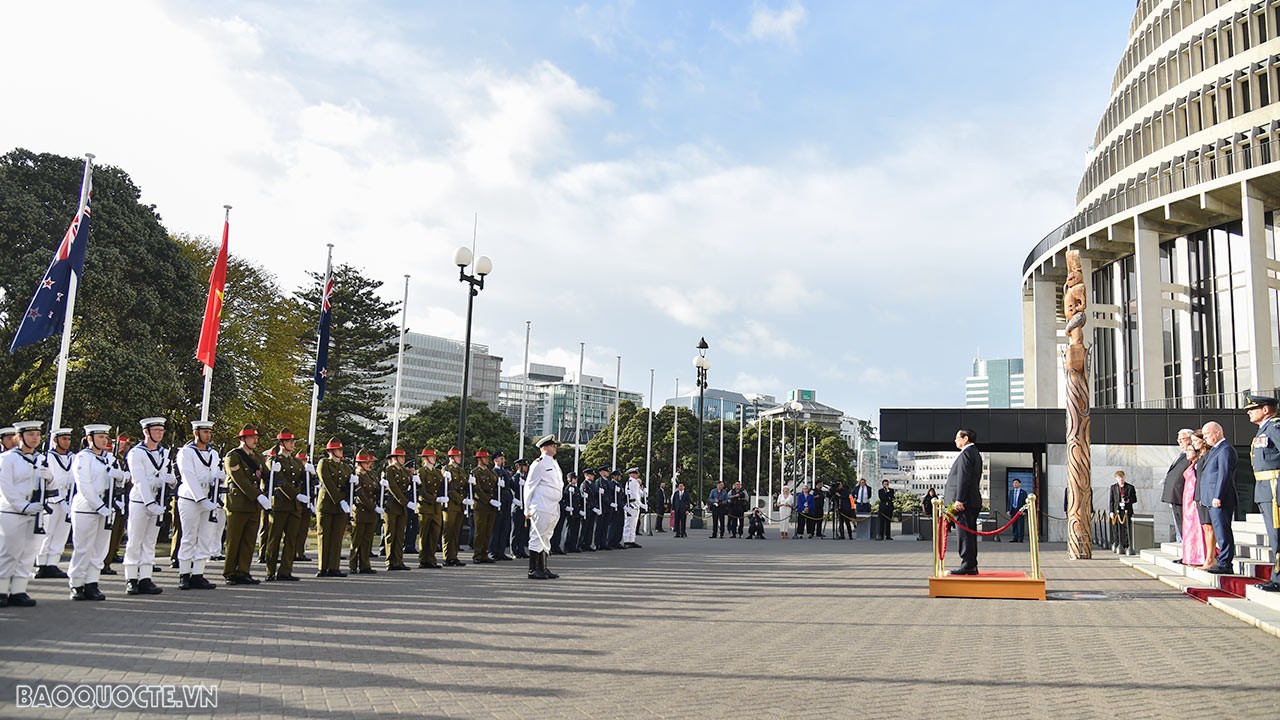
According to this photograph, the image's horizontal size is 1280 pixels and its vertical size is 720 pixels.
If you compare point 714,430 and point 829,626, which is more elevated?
point 714,430

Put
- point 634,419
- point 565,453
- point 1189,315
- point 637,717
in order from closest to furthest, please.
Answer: point 637,717, point 1189,315, point 634,419, point 565,453

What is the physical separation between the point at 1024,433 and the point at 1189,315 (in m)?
21.7

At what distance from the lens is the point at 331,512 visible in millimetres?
14008

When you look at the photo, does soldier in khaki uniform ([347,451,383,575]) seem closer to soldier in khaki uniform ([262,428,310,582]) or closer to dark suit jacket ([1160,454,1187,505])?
soldier in khaki uniform ([262,428,310,582])

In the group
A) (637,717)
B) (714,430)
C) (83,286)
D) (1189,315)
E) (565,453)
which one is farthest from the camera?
(565,453)

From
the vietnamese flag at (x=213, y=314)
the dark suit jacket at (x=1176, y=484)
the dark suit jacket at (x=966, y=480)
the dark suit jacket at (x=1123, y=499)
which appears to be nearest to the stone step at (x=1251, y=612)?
the dark suit jacket at (x=966, y=480)

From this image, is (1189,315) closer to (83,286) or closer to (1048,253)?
(1048,253)

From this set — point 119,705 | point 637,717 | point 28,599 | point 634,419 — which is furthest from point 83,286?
point 634,419

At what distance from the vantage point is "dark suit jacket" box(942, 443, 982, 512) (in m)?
12.9

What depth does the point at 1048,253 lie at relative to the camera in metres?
51.8

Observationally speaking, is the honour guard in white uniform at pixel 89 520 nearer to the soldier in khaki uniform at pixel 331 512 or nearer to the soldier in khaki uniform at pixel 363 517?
the soldier in khaki uniform at pixel 331 512

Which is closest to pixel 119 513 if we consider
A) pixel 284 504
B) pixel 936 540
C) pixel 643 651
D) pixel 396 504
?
pixel 284 504

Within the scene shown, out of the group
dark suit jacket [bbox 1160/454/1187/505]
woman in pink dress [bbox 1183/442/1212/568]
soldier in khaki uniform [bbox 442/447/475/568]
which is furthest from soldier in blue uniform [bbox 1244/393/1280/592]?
soldier in khaki uniform [bbox 442/447/475/568]

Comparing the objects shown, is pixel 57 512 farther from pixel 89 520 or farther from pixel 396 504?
pixel 396 504
